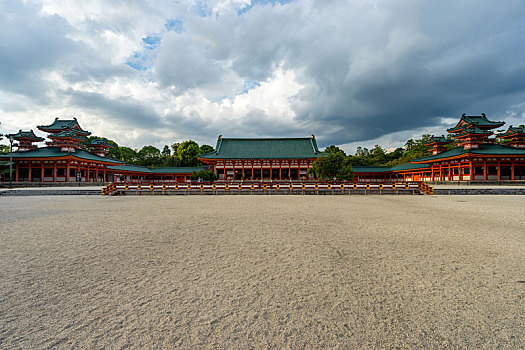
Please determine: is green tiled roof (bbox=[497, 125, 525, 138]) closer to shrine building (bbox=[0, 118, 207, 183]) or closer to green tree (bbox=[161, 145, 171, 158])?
shrine building (bbox=[0, 118, 207, 183])

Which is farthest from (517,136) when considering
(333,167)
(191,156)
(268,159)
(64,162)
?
(64,162)

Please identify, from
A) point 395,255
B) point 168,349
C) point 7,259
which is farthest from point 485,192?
point 7,259

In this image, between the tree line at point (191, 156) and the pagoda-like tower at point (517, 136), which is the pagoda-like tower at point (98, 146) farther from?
the pagoda-like tower at point (517, 136)

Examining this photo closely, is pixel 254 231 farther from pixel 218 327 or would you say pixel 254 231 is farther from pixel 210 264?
pixel 218 327

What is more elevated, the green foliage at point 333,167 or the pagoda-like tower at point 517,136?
the pagoda-like tower at point 517,136

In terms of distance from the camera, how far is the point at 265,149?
3775cm

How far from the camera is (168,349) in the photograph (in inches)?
85.7

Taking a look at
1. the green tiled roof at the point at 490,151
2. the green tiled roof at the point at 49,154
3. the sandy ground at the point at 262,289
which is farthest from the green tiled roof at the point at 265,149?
the sandy ground at the point at 262,289

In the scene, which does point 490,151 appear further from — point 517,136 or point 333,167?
point 333,167

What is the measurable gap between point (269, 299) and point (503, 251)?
5448 millimetres

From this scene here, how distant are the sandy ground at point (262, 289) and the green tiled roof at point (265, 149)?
28.3 m

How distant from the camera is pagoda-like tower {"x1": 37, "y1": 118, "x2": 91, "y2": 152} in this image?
32.9 m

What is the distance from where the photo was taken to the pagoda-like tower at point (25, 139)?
3319 centimetres

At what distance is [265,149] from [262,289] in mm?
34962
